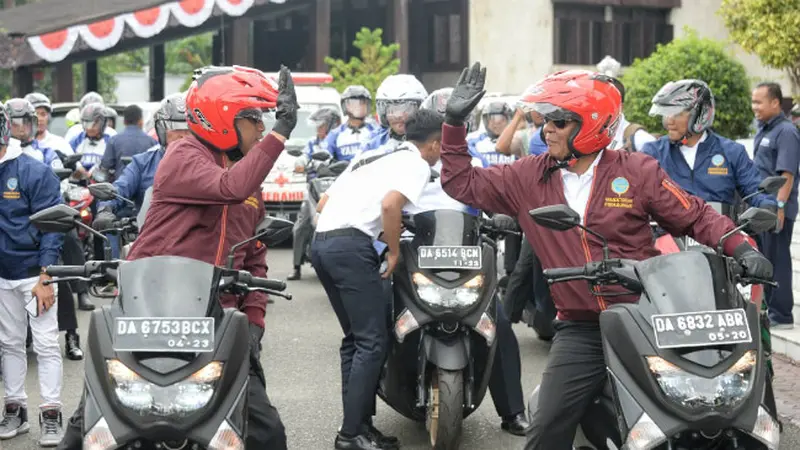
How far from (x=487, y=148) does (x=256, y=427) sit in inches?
377

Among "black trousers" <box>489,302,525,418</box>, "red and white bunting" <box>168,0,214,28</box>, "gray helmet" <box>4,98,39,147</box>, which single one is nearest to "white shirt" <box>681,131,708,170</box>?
"black trousers" <box>489,302,525,418</box>

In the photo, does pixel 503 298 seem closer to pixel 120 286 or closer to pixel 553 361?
pixel 553 361

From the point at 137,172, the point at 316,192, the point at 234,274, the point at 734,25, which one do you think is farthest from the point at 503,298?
the point at 734,25

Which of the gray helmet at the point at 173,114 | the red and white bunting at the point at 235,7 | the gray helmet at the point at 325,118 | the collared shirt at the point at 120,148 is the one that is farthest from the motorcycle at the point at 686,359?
the red and white bunting at the point at 235,7

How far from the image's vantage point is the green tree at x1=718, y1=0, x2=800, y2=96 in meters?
20.3

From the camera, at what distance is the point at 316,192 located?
1401 centimetres

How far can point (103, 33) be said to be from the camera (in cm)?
3123

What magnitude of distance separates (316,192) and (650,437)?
978 cm

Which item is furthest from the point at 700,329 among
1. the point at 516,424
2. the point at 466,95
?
the point at 516,424

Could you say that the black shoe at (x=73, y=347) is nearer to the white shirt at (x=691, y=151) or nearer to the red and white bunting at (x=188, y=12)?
the white shirt at (x=691, y=151)

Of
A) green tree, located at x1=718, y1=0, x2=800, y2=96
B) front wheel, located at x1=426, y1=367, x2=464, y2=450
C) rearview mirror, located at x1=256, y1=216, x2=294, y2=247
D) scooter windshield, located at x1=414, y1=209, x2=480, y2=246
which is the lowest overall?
front wheel, located at x1=426, y1=367, x2=464, y2=450

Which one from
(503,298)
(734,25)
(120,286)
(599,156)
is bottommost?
(503,298)

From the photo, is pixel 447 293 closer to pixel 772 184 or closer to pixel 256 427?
pixel 772 184

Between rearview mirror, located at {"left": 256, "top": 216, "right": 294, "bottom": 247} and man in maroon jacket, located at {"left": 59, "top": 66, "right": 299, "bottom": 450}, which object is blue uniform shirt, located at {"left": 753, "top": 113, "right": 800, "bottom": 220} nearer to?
man in maroon jacket, located at {"left": 59, "top": 66, "right": 299, "bottom": 450}
